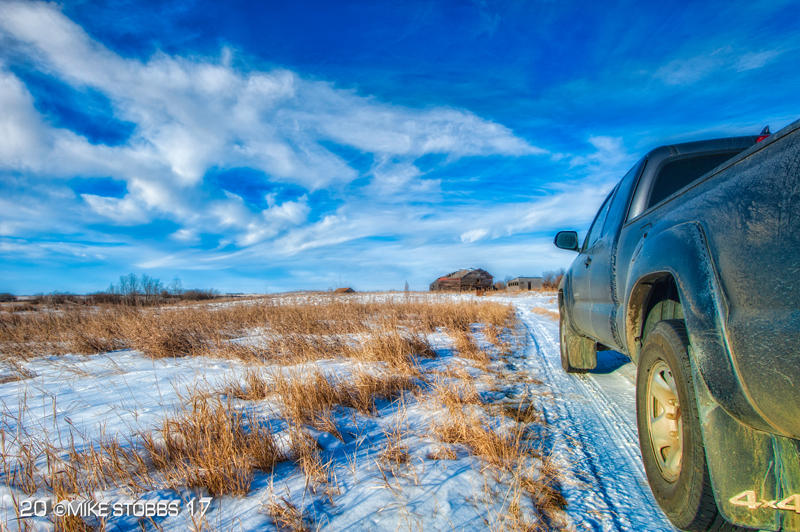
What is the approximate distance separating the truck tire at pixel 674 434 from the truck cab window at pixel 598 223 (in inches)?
91.2

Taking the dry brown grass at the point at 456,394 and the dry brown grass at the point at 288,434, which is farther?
the dry brown grass at the point at 456,394

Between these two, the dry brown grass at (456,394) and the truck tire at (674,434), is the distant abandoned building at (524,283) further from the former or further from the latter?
the truck tire at (674,434)

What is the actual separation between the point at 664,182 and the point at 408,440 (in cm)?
277

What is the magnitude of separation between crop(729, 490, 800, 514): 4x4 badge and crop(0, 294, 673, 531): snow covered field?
63 cm

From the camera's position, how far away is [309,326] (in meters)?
7.36

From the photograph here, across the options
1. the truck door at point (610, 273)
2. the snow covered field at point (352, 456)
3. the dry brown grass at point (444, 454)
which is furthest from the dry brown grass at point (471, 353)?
the dry brown grass at point (444, 454)

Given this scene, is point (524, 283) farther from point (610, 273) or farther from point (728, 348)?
point (728, 348)

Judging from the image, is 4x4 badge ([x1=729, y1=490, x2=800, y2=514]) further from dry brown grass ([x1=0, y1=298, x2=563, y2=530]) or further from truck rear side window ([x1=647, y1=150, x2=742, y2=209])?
truck rear side window ([x1=647, y1=150, x2=742, y2=209])

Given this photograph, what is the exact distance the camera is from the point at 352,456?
2.26 meters

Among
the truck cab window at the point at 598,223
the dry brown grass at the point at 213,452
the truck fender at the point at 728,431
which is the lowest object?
the dry brown grass at the point at 213,452

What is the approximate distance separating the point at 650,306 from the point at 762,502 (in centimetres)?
109

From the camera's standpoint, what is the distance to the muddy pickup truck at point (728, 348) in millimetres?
996

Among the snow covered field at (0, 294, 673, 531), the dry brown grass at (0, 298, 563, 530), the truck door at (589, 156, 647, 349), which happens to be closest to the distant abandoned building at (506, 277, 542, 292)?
the dry brown grass at (0, 298, 563, 530)

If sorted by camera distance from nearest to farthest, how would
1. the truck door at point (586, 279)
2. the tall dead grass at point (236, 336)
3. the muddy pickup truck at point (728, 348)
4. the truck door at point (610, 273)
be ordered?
the muddy pickup truck at point (728, 348) < the truck door at point (610, 273) < the truck door at point (586, 279) < the tall dead grass at point (236, 336)
